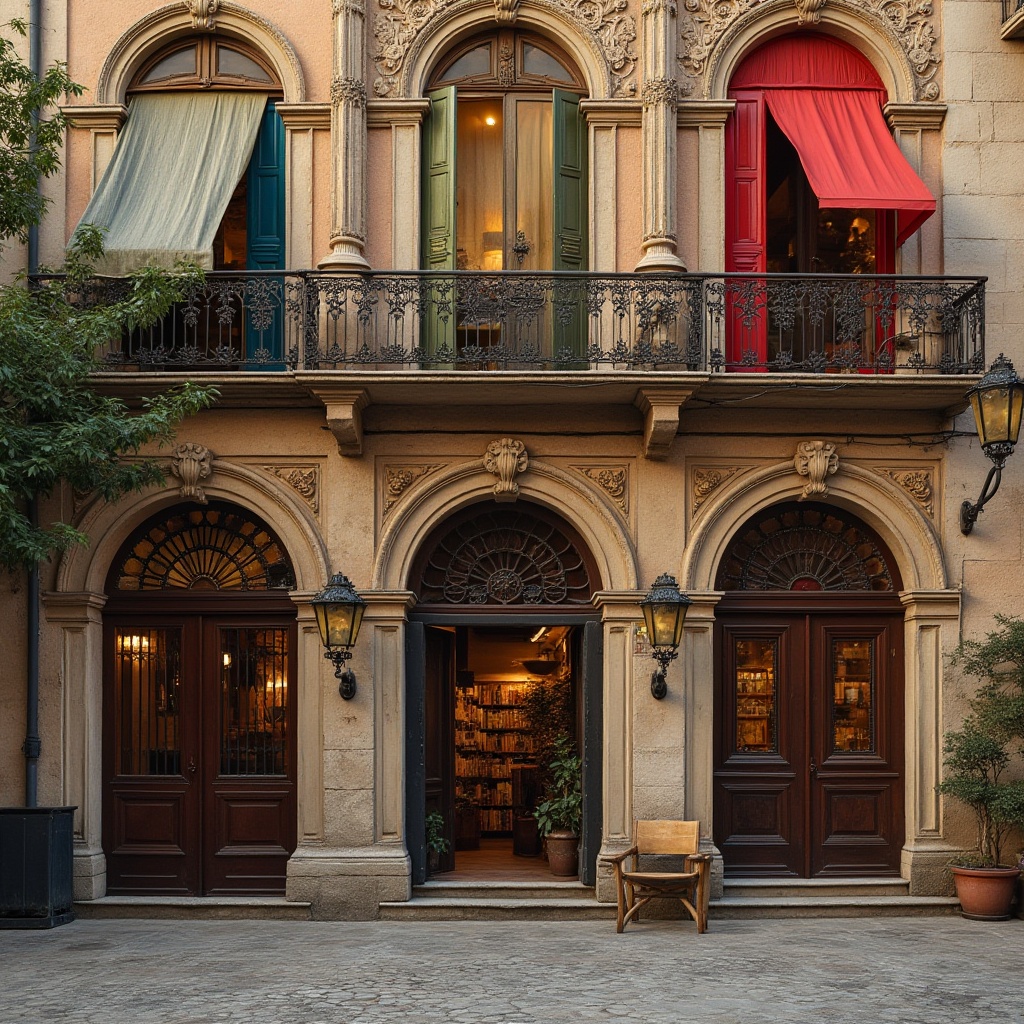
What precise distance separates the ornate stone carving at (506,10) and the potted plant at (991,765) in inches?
293

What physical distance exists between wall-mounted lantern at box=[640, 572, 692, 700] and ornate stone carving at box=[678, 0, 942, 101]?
5.12m

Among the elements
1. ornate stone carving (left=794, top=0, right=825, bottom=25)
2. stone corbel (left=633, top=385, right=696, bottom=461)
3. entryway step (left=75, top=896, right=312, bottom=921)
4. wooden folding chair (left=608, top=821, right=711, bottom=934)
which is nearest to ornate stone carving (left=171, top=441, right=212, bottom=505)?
entryway step (left=75, top=896, right=312, bottom=921)

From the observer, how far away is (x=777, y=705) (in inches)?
546

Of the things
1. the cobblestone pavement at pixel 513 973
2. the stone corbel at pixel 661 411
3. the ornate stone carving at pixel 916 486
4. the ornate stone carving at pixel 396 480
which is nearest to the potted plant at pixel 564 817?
the cobblestone pavement at pixel 513 973

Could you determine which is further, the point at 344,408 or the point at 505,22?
the point at 505,22

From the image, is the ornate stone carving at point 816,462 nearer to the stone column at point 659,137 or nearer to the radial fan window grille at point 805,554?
the radial fan window grille at point 805,554

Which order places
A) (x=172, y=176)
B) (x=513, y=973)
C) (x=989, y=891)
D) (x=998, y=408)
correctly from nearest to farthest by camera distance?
(x=513, y=973)
(x=998, y=408)
(x=989, y=891)
(x=172, y=176)

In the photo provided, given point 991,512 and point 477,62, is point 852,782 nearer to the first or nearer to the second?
point 991,512

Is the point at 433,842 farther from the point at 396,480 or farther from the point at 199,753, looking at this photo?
the point at 396,480

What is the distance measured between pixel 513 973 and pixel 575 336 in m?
6.01

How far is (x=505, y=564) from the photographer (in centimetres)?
1405

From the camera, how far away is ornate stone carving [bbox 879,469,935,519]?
13.7 meters

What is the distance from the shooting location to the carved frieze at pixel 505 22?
46.1 ft

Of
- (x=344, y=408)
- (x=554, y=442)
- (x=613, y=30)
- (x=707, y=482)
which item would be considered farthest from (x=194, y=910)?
(x=613, y=30)
